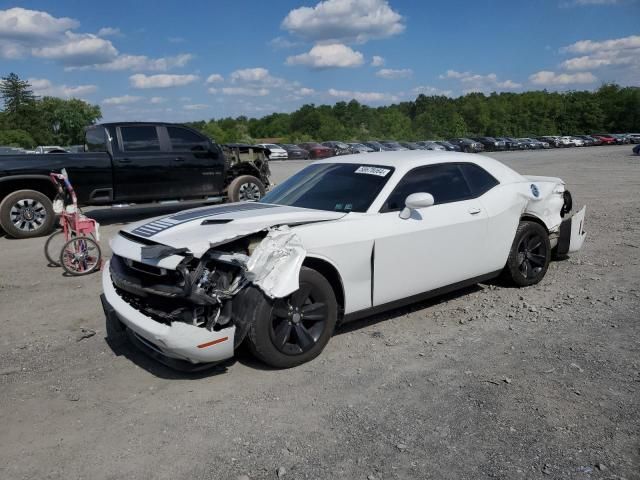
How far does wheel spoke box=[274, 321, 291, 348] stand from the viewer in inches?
150

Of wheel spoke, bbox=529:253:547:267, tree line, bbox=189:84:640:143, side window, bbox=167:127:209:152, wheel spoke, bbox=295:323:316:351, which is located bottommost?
wheel spoke, bbox=295:323:316:351

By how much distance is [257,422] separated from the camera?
3281mm

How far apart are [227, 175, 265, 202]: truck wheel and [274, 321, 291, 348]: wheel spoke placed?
8051 mm

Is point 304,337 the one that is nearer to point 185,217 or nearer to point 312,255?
point 312,255

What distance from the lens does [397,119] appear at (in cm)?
10606

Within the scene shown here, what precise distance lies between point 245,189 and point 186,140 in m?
1.75

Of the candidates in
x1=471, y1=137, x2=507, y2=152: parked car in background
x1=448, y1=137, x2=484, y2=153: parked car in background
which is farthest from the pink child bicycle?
x1=471, y1=137, x2=507, y2=152: parked car in background

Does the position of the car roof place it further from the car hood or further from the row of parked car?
the row of parked car

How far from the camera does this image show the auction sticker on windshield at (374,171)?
4762mm

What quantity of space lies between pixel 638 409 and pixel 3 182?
9.63m

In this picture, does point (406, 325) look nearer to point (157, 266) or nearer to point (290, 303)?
point (290, 303)

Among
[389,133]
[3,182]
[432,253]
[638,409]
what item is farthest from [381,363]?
[389,133]

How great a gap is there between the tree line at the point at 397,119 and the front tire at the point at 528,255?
8247 centimetres

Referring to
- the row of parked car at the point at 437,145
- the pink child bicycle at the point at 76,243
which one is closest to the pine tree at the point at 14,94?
the row of parked car at the point at 437,145
